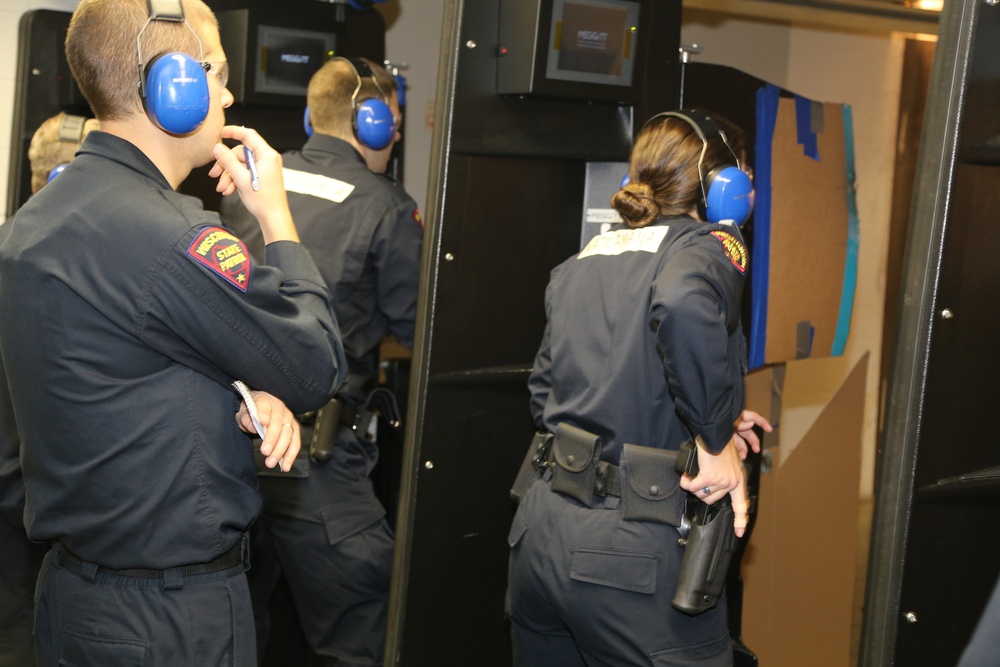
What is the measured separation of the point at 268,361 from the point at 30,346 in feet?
1.14

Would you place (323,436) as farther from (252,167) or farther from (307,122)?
(252,167)

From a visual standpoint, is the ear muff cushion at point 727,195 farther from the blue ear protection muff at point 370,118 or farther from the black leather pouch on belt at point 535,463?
the blue ear protection muff at point 370,118

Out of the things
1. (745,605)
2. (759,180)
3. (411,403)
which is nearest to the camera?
(411,403)

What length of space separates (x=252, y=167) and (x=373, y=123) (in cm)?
127

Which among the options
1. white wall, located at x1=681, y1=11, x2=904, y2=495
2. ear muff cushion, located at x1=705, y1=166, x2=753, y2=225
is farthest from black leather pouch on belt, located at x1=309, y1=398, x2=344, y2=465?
white wall, located at x1=681, y1=11, x2=904, y2=495

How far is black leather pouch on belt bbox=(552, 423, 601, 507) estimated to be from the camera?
2119 millimetres

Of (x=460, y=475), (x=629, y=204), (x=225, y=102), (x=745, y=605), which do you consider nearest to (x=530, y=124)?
(x=629, y=204)

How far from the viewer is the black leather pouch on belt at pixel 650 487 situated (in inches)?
81.0

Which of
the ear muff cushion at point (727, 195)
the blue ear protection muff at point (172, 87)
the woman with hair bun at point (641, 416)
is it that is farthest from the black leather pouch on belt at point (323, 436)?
the blue ear protection muff at point (172, 87)

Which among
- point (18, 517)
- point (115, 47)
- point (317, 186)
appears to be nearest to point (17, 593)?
point (18, 517)

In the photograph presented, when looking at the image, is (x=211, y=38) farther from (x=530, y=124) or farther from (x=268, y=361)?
(x=530, y=124)

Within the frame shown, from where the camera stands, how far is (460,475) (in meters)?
2.75

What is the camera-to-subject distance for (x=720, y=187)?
85.2 inches

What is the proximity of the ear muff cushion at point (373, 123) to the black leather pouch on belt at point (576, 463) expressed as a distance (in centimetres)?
121
